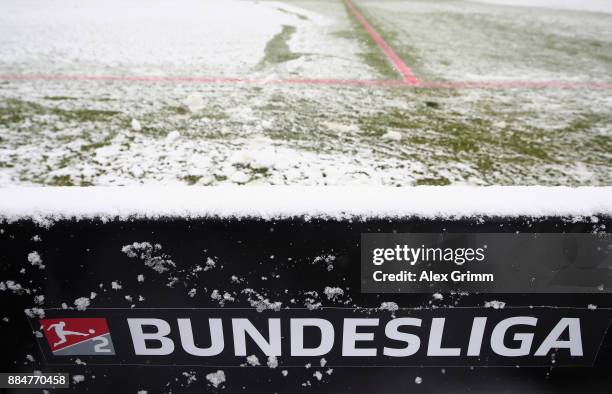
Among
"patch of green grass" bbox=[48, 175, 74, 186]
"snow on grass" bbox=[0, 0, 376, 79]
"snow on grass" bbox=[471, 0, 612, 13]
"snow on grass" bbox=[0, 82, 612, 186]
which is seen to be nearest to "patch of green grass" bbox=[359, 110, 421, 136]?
"snow on grass" bbox=[0, 82, 612, 186]

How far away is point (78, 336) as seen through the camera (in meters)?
0.91

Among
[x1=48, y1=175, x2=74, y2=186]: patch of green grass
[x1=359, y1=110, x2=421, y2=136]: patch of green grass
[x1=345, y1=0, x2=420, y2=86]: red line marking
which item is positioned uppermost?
[x1=345, y1=0, x2=420, y2=86]: red line marking

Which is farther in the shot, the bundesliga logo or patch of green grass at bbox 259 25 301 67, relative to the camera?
patch of green grass at bbox 259 25 301 67

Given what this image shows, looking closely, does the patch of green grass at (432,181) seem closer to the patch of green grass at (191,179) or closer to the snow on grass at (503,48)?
the patch of green grass at (191,179)

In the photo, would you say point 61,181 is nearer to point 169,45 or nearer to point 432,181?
point 432,181

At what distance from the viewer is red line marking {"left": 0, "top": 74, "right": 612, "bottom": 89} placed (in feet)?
11.3

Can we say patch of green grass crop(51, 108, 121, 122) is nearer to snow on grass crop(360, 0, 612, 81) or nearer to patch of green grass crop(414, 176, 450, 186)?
patch of green grass crop(414, 176, 450, 186)

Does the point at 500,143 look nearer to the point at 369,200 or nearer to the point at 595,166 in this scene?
the point at 595,166

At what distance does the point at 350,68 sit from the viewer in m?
4.11

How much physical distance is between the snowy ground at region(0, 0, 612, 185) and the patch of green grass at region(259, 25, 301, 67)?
34 millimetres

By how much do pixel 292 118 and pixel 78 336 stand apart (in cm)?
199

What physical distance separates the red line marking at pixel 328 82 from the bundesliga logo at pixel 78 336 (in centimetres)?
284

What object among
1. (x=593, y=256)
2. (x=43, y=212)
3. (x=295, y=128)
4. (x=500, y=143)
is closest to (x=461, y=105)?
(x=500, y=143)

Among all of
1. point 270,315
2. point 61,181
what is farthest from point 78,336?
point 61,181
